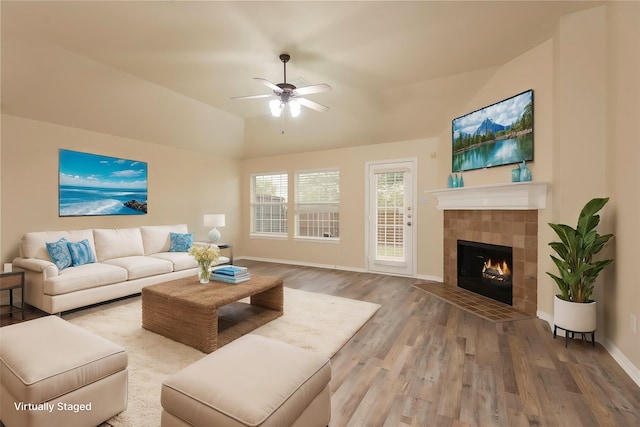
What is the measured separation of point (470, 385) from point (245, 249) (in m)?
6.19

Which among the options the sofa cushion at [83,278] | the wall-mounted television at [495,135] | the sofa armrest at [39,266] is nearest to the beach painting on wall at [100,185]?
the sofa armrest at [39,266]

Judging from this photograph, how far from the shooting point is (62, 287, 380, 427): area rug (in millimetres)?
1960

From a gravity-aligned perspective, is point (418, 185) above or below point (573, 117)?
below

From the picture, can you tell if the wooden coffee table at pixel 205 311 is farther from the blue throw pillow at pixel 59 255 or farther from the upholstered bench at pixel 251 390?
the blue throw pillow at pixel 59 255

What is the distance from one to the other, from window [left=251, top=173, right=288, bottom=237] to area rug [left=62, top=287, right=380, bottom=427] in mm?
3050

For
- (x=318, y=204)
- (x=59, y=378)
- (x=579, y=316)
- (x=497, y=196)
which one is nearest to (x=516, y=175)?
(x=497, y=196)

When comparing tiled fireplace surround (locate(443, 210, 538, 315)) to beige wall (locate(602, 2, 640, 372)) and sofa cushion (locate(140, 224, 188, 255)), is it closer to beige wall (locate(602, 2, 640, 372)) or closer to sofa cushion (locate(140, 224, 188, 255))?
beige wall (locate(602, 2, 640, 372))

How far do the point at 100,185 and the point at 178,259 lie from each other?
1783 mm

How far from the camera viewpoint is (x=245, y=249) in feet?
24.7

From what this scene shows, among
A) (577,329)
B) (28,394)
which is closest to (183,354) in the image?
(28,394)

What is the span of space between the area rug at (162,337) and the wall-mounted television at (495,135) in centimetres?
260

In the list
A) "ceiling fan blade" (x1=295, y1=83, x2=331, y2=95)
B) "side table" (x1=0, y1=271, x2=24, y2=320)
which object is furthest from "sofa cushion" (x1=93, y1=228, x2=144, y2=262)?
"ceiling fan blade" (x1=295, y1=83, x2=331, y2=95)

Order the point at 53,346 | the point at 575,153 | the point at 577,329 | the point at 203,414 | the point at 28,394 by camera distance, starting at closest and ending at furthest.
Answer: the point at 203,414
the point at 28,394
the point at 53,346
the point at 577,329
the point at 575,153

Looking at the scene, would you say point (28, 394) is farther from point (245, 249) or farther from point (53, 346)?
point (245, 249)
